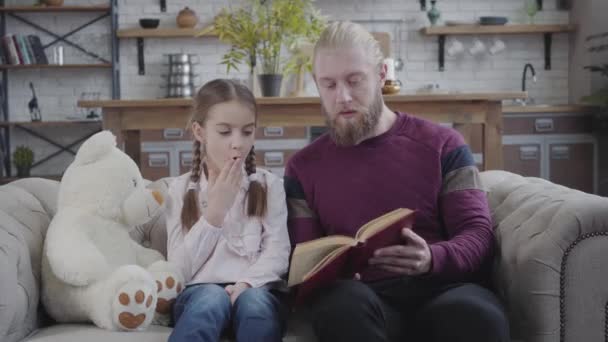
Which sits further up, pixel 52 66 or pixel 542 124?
pixel 52 66

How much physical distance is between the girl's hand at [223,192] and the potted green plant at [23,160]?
4695 mm

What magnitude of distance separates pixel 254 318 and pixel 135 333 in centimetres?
25

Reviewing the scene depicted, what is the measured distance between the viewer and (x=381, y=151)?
1741mm

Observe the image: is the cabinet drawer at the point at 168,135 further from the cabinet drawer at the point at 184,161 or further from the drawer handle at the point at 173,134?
the cabinet drawer at the point at 184,161

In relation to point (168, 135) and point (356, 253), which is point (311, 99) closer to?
point (356, 253)

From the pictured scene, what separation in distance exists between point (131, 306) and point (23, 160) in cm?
487

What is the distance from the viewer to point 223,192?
165 centimetres

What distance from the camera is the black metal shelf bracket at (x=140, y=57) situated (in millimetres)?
6102

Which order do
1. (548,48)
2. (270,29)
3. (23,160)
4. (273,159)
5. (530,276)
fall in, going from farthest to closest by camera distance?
(548,48) → (23,160) → (273,159) → (270,29) → (530,276)

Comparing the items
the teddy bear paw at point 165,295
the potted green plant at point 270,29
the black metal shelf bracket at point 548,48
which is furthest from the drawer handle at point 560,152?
the teddy bear paw at point 165,295

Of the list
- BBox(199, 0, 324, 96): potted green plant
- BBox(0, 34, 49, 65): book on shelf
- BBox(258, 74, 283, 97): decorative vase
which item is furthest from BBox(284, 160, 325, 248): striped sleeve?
BBox(0, 34, 49, 65): book on shelf

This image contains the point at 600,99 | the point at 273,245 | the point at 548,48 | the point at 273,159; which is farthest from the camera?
the point at 548,48

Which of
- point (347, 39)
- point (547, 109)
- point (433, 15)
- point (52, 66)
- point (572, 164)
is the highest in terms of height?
point (433, 15)

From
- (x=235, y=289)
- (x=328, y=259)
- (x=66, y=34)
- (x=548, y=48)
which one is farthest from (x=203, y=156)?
(x=548, y=48)
